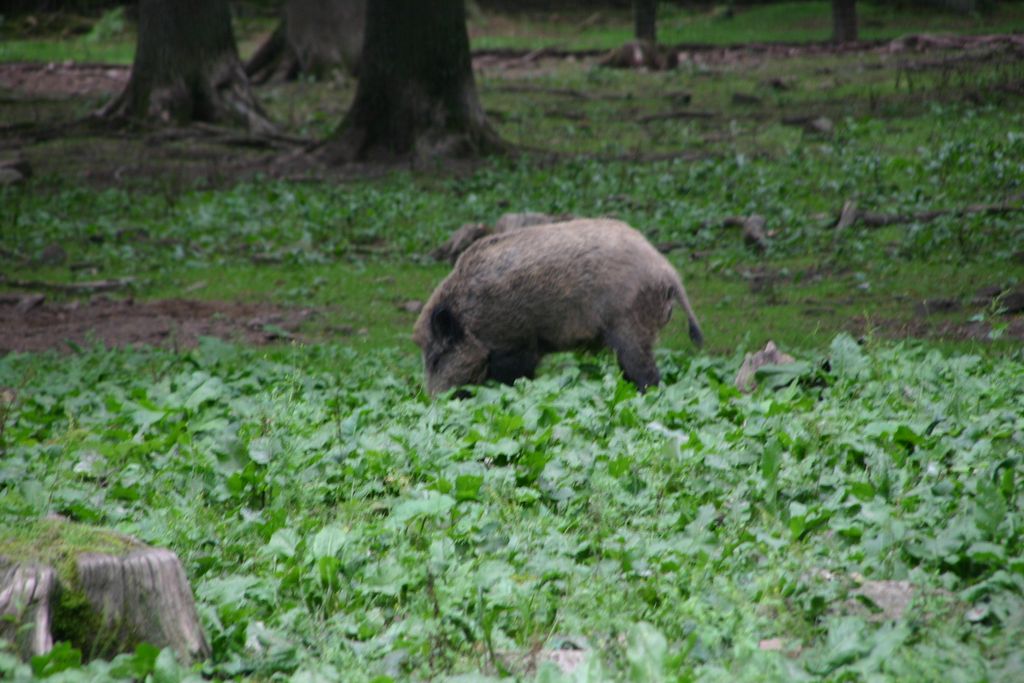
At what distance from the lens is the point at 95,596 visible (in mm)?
3885

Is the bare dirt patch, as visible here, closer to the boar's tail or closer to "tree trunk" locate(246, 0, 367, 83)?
the boar's tail

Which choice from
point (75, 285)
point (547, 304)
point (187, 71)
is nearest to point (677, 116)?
point (187, 71)

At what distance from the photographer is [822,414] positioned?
616 centimetres

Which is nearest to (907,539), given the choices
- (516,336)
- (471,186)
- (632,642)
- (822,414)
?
(632,642)

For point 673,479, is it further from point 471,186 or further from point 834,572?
point 471,186

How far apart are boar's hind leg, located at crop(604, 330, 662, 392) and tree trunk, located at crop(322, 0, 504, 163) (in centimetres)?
956

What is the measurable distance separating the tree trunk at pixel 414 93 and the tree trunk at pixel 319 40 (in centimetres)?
776

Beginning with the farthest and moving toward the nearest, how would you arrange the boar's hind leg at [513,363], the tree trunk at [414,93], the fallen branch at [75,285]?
the tree trunk at [414,93]
the fallen branch at [75,285]
the boar's hind leg at [513,363]

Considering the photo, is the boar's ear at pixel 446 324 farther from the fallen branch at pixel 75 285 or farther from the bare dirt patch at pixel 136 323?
the fallen branch at pixel 75 285

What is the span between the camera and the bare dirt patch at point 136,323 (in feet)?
34.9

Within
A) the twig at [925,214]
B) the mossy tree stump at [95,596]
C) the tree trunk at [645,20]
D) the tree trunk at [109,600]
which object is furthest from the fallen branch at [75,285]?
the tree trunk at [645,20]

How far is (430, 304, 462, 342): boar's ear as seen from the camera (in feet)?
27.4

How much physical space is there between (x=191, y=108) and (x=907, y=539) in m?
17.4

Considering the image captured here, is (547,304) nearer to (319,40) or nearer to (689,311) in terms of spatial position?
(689,311)
